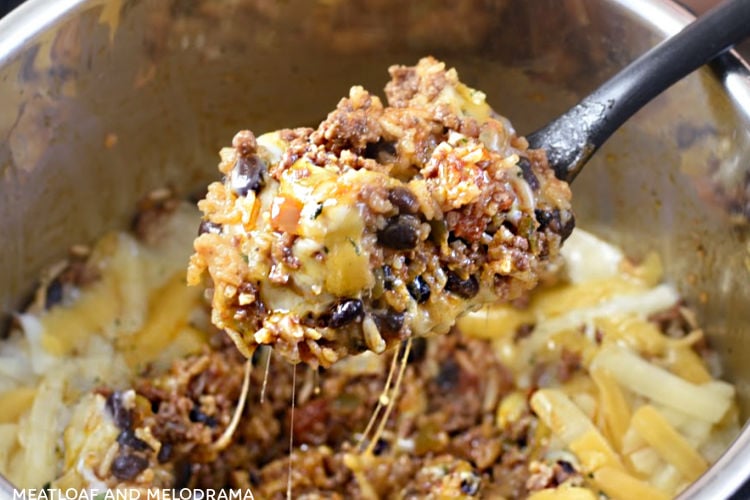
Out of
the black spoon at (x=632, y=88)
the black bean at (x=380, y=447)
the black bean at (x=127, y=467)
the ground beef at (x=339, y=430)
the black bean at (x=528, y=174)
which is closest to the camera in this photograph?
the black bean at (x=528, y=174)

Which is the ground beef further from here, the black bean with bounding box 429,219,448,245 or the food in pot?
the black bean with bounding box 429,219,448,245

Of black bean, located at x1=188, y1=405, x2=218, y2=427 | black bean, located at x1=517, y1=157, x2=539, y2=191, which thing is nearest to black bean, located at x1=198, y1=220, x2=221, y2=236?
black bean, located at x1=517, y1=157, x2=539, y2=191

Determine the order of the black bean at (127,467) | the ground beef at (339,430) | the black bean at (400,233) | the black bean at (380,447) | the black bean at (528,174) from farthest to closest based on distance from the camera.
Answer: the black bean at (380,447)
the ground beef at (339,430)
the black bean at (127,467)
the black bean at (528,174)
the black bean at (400,233)

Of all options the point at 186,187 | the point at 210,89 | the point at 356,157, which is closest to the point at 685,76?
the point at 356,157

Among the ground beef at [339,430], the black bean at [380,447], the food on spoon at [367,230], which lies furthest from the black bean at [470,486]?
the food on spoon at [367,230]

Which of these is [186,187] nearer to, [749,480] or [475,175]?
[475,175]

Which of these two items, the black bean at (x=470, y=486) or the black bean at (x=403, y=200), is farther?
the black bean at (x=470, y=486)

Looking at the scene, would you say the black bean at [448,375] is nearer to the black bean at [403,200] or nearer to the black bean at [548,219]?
the black bean at [548,219]
